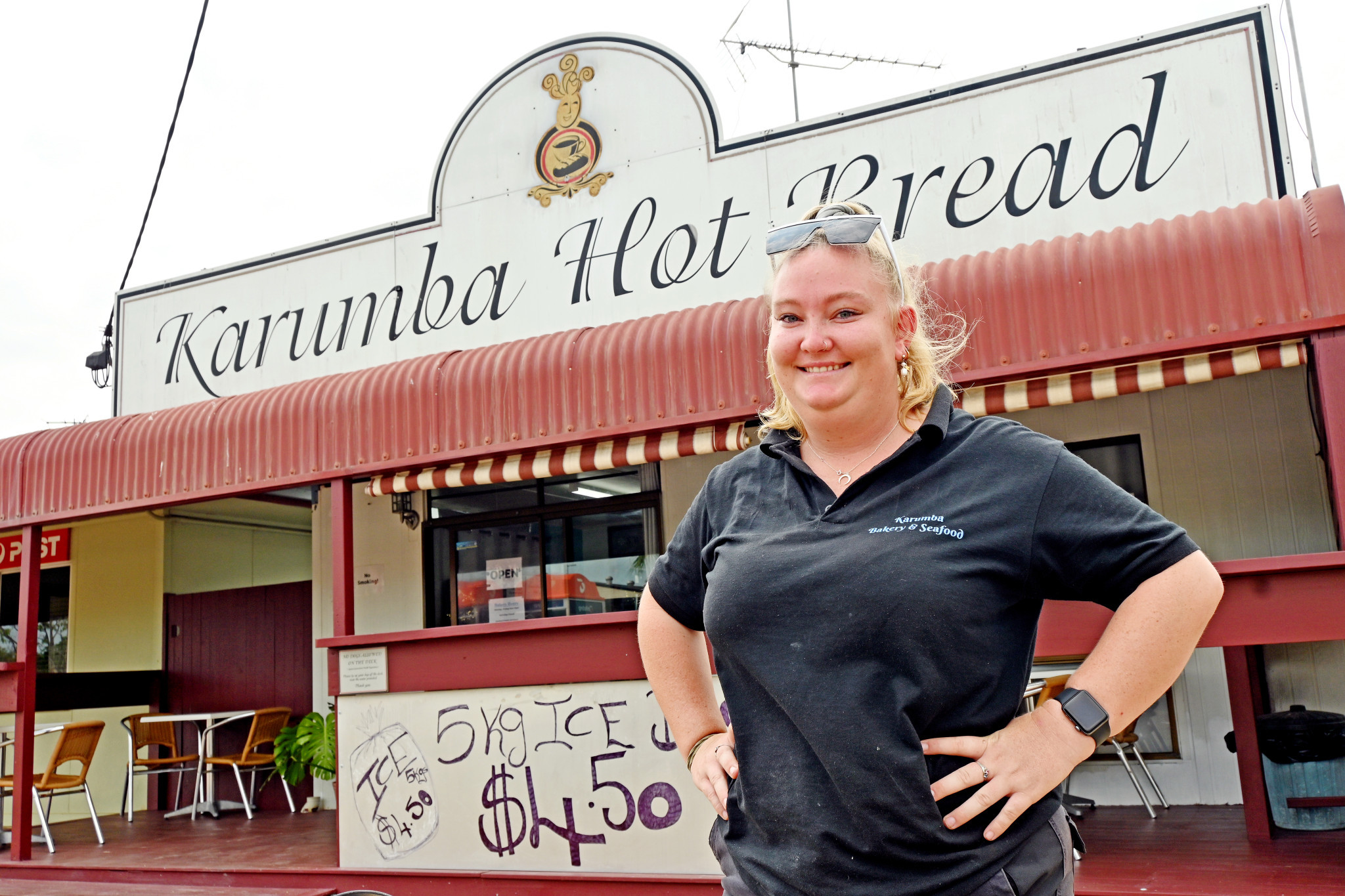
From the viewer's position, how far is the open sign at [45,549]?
34.1 feet

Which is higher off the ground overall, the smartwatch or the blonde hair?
the blonde hair

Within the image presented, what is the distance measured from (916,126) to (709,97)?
1.59 metres

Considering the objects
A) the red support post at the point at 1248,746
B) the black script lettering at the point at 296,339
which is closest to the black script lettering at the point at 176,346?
the black script lettering at the point at 296,339

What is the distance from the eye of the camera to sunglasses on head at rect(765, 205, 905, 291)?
161 centimetres

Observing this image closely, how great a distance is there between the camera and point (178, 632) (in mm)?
10781

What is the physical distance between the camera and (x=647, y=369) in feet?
18.9

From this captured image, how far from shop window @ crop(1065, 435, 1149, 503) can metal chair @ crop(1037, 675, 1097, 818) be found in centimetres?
162

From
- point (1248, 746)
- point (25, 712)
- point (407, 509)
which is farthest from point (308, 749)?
point (1248, 746)

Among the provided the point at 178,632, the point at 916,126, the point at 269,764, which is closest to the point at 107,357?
the point at 178,632

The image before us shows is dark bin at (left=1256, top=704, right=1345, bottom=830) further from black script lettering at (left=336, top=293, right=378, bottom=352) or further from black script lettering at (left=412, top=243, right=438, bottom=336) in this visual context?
black script lettering at (left=336, top=293, right=378, bottom=352)

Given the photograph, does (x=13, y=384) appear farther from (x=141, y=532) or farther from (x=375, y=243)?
(x=375, y=243)

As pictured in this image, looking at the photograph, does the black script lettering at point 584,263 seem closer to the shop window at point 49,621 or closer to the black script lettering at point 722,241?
the black script lettering at point 722,241

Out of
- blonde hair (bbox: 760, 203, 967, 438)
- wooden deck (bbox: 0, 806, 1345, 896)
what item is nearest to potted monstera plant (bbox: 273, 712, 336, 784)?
wooden deck (bbox: 0, 806, 1345, 896)

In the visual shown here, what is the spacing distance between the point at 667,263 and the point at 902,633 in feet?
21.6
